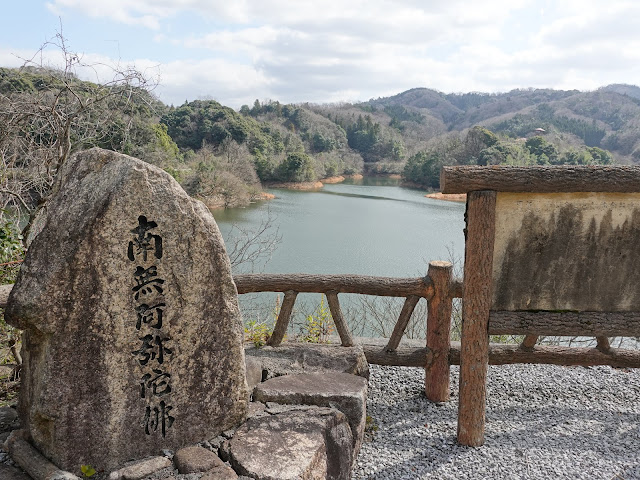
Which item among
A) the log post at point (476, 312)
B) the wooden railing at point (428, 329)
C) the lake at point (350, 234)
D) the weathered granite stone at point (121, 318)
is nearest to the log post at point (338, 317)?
the wooden railing at point (428, 329)

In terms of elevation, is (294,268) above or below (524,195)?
below

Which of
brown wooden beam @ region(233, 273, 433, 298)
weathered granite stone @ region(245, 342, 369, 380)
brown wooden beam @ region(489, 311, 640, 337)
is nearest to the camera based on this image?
brown wooden beam @ region(489, 311, 640, 337)

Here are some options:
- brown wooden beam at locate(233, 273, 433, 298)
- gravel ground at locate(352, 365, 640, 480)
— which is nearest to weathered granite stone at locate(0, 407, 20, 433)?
brown wooden beam at locate(233, 273, 433, 298)

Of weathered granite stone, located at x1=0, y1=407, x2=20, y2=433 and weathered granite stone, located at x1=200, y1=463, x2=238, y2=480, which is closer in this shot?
weathered granite stone, located at x1=200, y1=463, x2=238, y2=480

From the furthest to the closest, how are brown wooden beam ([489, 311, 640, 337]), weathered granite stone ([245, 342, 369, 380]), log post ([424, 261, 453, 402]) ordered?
log post ([424, 261, 453, 402]) < weathered granite stone ([245, 342, 369, 380]) < brown wooden beam ([489, 311, 640, 337])

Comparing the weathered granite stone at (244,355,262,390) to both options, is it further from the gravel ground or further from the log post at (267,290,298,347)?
the gravel ground

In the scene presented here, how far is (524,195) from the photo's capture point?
296 centimetres

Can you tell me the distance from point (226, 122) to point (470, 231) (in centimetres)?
2242

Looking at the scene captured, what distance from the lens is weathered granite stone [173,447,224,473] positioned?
231 centimetres

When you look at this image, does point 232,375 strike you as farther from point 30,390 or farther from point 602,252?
point 602,252

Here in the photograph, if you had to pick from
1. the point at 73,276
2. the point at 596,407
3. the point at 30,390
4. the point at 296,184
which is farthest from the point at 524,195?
the point at 296,184

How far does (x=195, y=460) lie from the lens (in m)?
2.36

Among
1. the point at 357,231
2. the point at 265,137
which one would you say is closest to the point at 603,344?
the point at 357,231

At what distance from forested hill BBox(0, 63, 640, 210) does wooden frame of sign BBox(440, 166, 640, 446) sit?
3.03 meters
